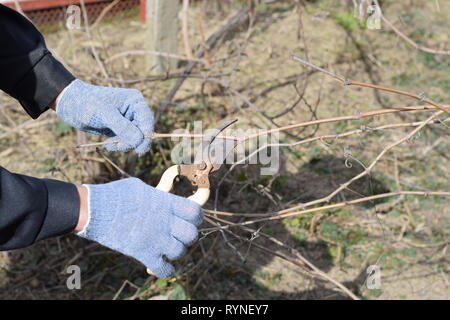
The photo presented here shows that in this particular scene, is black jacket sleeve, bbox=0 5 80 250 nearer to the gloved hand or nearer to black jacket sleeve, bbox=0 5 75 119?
black jacket sleeve, bbox=0 5 75 119

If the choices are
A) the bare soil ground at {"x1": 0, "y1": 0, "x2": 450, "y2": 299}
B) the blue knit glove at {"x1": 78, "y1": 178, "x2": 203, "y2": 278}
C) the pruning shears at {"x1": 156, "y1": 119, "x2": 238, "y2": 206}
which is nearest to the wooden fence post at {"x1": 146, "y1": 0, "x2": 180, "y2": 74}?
the bare soil ground at {"x1": 0, "y1": 0, "x2": 450, "y2": 299}

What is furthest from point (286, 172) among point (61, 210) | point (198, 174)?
point (61, 210)

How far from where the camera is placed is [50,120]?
142 inches

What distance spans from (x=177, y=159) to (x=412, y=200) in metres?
1.28

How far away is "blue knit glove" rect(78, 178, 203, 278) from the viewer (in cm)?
175

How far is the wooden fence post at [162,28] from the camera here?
388 centimetres

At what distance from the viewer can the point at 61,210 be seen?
172 centimetres

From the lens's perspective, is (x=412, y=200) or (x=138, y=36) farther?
(x=138, y=36)

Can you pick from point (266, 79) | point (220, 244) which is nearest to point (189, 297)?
point (220, 244)

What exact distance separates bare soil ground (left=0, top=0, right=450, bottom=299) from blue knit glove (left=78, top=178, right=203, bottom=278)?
554 millimetres

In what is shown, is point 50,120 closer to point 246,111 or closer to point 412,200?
point 246,111

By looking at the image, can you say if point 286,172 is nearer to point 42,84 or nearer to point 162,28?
point 162,28

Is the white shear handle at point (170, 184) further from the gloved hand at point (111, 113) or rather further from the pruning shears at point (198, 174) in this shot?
the gloved hand at point (111, 113)

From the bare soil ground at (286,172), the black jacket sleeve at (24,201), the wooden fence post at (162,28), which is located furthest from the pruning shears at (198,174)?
the wooden fence post at (162,28)
